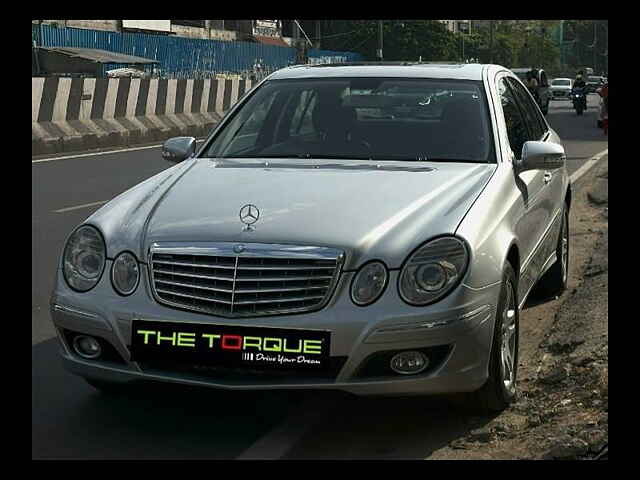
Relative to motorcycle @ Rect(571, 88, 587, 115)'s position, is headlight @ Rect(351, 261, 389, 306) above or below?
above

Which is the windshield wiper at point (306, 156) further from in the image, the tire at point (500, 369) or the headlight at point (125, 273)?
the headlight at point (125, 273)

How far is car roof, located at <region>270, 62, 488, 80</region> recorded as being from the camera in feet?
22.8

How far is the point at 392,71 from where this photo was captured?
702cm

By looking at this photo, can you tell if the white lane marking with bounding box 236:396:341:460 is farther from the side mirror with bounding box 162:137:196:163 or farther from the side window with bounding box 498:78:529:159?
the side window with bounding box 498:78:529:159

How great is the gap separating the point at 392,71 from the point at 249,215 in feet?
6.82

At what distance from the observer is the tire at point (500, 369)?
5250 millimetres

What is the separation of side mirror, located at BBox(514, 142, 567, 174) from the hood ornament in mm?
1625

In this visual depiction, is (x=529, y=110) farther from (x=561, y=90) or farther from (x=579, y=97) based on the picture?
(x=561, y=90)

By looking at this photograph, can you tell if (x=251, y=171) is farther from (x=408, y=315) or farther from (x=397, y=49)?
(x=397, y=49)

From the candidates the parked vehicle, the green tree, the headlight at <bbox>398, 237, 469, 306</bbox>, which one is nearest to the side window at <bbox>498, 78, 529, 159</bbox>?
the headlight at <bbox>398, 237, 469, 306</bbox>

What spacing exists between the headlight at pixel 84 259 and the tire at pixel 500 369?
1.59 m

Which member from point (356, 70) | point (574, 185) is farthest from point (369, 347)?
point (574, 185)
